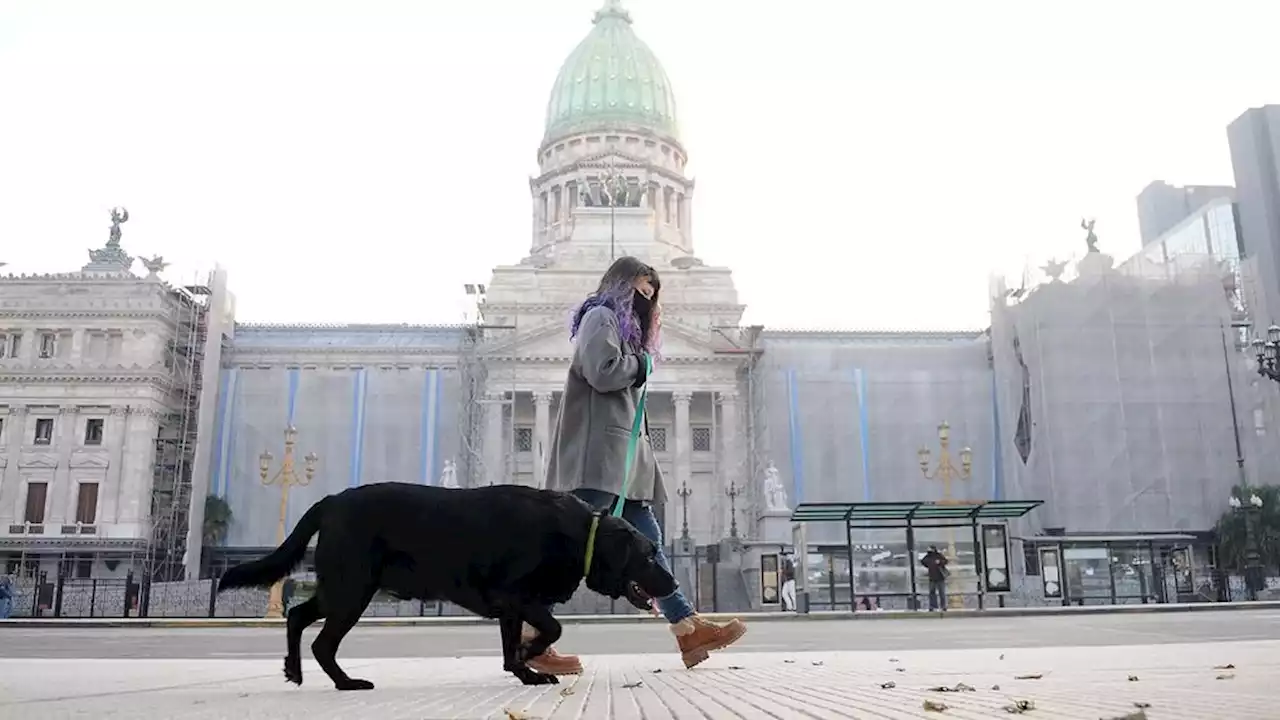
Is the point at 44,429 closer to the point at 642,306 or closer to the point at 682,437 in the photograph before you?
the point at 682,437

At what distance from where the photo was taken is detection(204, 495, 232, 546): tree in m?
44.8

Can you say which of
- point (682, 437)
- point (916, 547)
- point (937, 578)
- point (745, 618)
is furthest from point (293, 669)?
→ point (682, 437)

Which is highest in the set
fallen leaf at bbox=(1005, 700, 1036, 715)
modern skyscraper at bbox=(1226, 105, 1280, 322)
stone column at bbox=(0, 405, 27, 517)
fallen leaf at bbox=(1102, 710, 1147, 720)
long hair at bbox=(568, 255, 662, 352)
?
modern skyscraper at bbox=(1226, 105, 1280, 322)

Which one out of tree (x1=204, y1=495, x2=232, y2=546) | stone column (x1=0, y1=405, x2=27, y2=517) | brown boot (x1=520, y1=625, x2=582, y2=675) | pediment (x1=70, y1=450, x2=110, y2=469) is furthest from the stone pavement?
stone column (x1=0, y1=405, x2=27, y2=517)

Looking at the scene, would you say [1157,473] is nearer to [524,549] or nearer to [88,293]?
[524,549]

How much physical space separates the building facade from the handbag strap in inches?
1387

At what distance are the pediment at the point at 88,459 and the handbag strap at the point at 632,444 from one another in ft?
146

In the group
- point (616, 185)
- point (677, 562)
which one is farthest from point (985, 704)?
point (616, 185)

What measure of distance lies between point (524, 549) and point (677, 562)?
97.6 ft

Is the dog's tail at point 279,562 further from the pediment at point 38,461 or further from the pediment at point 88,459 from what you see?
the pediment at point 38,461

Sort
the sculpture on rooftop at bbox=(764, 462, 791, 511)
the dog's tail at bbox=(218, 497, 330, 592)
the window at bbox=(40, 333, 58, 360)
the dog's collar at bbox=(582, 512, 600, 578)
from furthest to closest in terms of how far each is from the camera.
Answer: the window at bbox=(40, 333, 58, 360), the sculpture on rooftop at bbox=(764, 462, 791, 511), the dog's collar at bbox=(582, 512, 600, 578), the dog's tail at bbox=(218, 497, 330, 592)

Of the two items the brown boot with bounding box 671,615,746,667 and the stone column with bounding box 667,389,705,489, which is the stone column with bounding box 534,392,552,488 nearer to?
the stone column with bounding box 667,389,705,489

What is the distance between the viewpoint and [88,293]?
46156 millimetres

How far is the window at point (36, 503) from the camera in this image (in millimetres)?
44094
